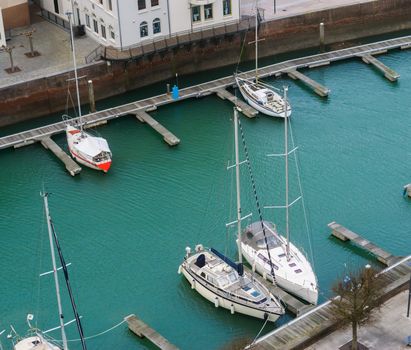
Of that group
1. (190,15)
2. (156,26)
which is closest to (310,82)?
(190,15)

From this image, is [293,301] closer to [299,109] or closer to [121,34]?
[299,109]

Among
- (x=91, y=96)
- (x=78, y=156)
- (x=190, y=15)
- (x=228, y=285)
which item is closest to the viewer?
(x=228, y=285)

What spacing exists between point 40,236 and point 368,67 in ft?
114

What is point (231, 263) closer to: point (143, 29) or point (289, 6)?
point (143, 29)

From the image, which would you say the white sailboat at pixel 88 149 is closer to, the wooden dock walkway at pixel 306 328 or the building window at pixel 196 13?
the building window at pixel 196 13

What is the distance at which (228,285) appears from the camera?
194 ft

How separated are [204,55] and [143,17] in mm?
7219

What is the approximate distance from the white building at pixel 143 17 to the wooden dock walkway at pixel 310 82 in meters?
6.63

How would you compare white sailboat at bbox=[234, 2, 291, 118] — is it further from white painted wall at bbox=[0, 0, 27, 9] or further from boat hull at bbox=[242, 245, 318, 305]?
white painted wall at bbox=[0, 0, 27, 9]

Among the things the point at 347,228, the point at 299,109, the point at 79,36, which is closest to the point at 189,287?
the point at 347,228

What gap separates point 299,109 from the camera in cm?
8294

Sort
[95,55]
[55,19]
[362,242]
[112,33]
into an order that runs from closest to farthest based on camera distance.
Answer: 1. [362,242]
2. [112,33]
3. [95,55]
4. [55,19]

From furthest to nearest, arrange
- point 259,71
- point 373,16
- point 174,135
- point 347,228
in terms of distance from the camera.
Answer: point 373,16, point 259,71, point 174,135, point 347,228

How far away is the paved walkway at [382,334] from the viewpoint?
54.3 m
